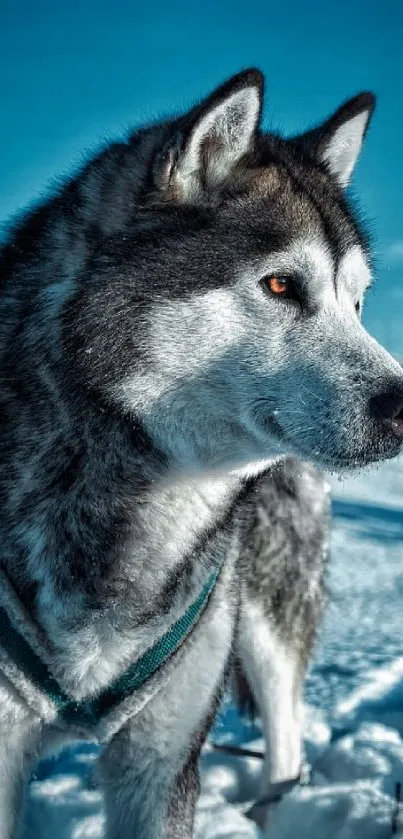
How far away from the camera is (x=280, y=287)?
67.6 inches

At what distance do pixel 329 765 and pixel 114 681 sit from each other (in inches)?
54.6

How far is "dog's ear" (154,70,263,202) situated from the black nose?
24.8 inches

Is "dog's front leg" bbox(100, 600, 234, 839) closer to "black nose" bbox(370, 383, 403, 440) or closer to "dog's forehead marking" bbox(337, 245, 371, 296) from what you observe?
"black nose" bbox(370, 383, 403, 440)

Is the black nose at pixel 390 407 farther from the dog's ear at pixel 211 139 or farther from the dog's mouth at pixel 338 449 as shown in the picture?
the dog's ear at pixel 211 139

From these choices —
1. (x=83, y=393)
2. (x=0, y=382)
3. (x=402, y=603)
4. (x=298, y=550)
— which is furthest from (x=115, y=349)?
(x=402, y=603)

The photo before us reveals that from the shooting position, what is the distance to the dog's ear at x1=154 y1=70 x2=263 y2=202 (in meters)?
1.68

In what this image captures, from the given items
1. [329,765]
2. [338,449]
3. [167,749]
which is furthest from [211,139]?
[329,765]

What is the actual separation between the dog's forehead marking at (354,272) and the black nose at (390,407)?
343 mm

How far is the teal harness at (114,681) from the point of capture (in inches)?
65.0

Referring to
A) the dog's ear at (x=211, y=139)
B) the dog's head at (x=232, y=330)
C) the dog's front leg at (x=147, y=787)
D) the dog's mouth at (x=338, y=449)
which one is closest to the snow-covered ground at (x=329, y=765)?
the dog's mouth at (x=338, y=449)

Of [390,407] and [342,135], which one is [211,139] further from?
[390,407]

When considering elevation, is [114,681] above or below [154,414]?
below

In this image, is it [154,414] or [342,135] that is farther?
[342,135]

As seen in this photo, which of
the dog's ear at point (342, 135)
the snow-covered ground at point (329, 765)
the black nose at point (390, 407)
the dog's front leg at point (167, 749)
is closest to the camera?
the black nose at point (390, 407)
